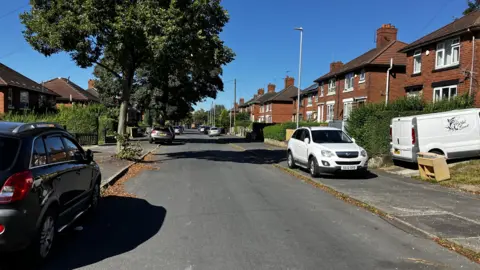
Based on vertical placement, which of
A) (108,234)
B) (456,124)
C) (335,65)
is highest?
(335,65)

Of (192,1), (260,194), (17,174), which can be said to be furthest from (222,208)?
(192,1)

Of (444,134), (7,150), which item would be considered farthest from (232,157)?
(7,150)

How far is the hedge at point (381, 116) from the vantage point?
54.3ft

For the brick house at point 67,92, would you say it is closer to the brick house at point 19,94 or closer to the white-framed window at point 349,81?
the brick house at point 19,94

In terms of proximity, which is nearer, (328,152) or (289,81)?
(328,152)

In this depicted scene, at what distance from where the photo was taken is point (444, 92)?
22.7 metres

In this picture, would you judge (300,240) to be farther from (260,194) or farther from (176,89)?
(176,89)

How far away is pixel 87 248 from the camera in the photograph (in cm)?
531

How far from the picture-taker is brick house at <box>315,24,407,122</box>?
3144 cm

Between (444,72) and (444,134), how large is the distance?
1030 centimetres

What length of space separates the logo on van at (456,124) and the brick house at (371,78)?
1430 centimetres

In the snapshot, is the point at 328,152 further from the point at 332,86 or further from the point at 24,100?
the point at 24,100

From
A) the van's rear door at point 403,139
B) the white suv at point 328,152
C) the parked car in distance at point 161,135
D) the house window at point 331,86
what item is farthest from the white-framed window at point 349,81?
the white suv at point 328,152

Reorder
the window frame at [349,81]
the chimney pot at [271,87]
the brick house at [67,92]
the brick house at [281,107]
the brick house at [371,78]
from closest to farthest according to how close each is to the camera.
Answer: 1. the brick house at [371,78]
2. the window frame at [349,81]
3. the brick house at [67,92]
4. the brick house at [281,107]
5. the chimney pot at [271,87]
